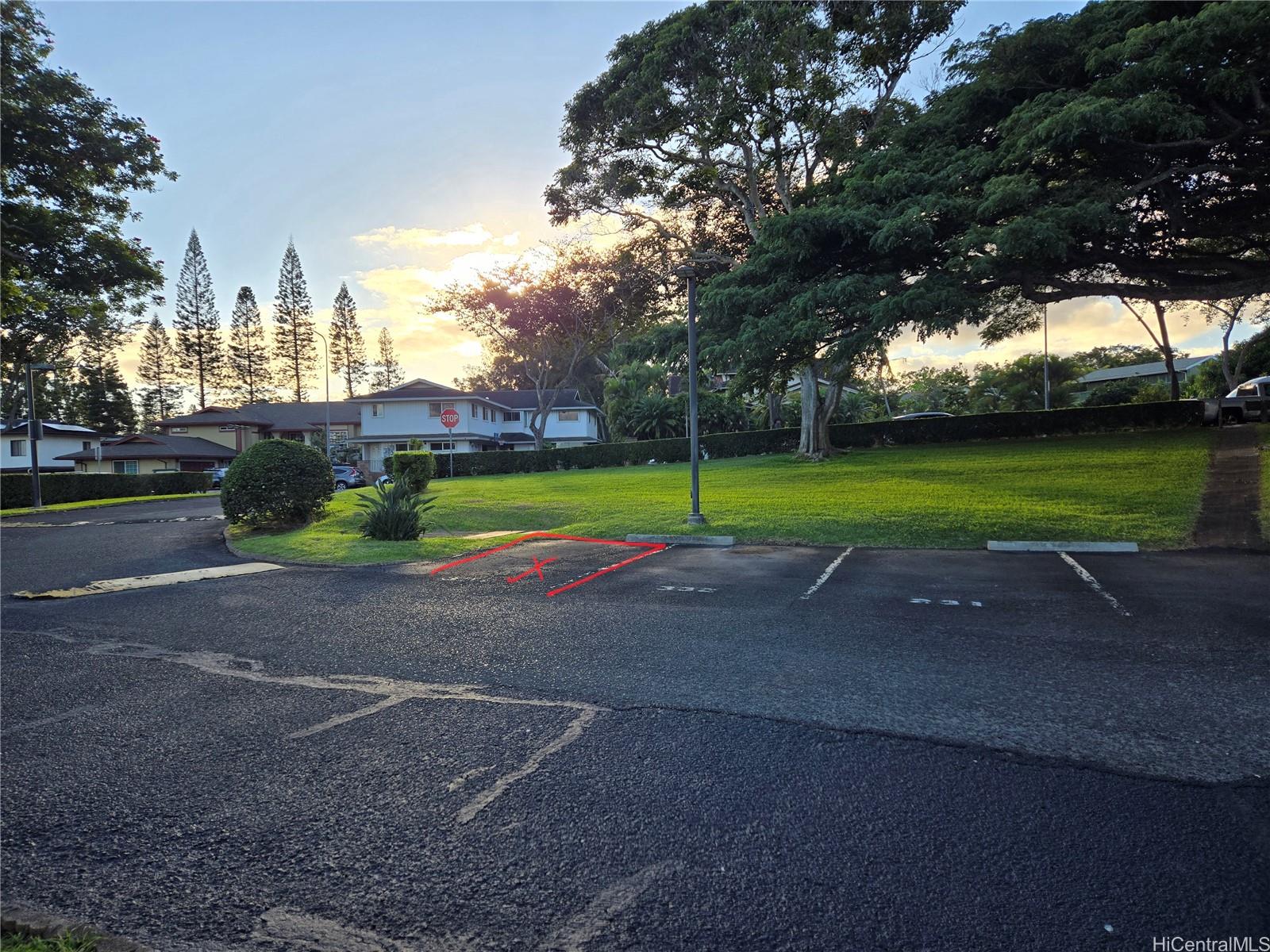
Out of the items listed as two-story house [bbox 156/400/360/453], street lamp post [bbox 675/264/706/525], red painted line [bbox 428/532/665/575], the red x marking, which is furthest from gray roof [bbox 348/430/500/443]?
the red x marking

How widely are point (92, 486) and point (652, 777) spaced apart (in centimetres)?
3778

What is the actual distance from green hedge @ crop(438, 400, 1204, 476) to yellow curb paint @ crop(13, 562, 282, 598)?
25814 mm

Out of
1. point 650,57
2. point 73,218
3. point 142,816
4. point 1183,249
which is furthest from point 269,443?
point 1183,249

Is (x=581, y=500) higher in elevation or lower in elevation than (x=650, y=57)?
lower

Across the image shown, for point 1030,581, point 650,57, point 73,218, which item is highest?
point 650,57

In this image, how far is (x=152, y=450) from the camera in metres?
45.7

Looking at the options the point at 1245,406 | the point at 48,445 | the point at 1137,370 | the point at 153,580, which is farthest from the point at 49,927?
the point at 1137,370

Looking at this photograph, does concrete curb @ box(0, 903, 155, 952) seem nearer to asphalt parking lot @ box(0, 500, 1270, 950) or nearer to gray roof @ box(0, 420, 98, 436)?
asphalt parking lot @ box(0, 500, 1270, 950)

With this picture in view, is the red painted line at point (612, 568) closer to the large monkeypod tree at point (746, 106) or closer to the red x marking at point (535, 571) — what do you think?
the red x marking at point (535, 571)

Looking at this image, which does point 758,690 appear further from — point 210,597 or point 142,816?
point 210,597

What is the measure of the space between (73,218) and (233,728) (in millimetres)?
22536

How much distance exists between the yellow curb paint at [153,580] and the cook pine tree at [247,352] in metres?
64.2

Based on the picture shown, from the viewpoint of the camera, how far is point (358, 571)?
31.9 feet

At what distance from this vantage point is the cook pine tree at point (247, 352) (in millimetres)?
65938
